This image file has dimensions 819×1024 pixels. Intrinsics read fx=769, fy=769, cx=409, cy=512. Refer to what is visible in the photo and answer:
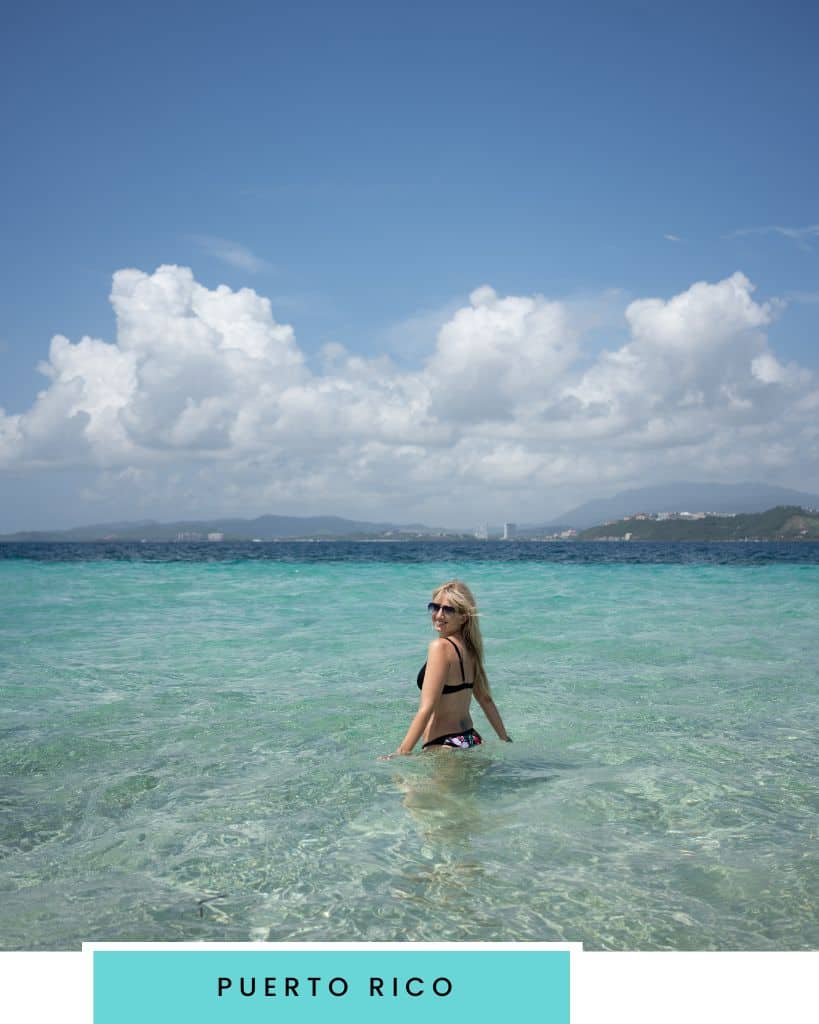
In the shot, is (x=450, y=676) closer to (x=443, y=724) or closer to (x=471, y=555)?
(x=443, y=724)

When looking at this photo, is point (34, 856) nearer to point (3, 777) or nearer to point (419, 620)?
point (3, 777)

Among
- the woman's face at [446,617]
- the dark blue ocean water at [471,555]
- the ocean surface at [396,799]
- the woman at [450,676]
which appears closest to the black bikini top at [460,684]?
the woman at [450,676]

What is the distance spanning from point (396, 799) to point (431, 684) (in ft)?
3.36

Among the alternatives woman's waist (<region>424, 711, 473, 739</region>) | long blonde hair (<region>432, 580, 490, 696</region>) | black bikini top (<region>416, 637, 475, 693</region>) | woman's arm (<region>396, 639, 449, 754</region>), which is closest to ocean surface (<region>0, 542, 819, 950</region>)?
woman's waist (<region>424, 711, 473, 739</region>)

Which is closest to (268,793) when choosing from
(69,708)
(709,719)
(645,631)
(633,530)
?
(69,708)

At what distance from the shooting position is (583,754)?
7.99 metres

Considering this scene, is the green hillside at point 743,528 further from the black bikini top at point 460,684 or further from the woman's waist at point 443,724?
the black bikini top at point 460,684

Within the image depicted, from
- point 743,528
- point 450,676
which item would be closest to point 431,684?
point 450,676

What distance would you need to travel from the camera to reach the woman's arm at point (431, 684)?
6.81 metres

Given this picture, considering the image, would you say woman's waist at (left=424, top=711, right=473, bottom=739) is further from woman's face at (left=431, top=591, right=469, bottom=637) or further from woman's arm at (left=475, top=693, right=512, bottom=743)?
woman's face at (left=431, top=591, right=469, bottom=637)

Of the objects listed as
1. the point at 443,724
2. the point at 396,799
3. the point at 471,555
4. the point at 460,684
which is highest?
the point at 460,684

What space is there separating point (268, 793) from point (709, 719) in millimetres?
5699

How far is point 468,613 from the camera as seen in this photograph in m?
→ 6.91

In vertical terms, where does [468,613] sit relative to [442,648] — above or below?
above
